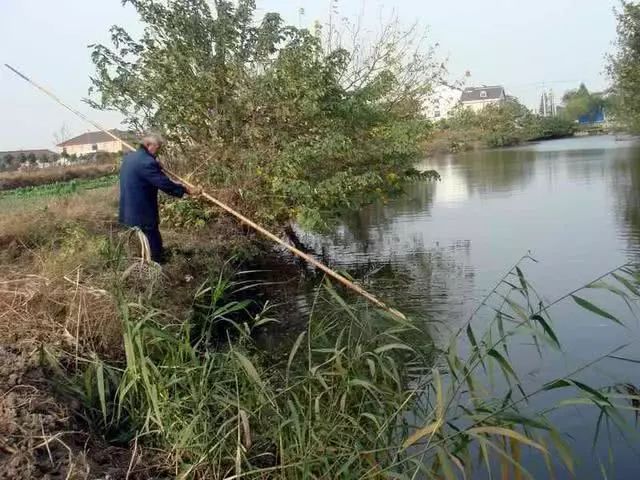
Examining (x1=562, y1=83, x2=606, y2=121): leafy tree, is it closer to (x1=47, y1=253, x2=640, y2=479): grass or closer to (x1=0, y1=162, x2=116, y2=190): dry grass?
(x1=0, y1=162, x2=116, y2=190): dry grass

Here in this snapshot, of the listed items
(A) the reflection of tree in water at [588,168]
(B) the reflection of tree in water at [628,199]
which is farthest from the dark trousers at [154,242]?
(A) the reflection of tree in water at [588,168]

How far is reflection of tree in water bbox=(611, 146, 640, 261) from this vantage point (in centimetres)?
1324

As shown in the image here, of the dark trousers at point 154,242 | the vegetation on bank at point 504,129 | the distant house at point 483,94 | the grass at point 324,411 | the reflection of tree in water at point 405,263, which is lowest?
the reflection of tree in water at point 405,263

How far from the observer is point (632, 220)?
50.2 feet

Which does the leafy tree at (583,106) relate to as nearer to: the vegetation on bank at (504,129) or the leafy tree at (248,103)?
the vegetation on bank at (504,129)

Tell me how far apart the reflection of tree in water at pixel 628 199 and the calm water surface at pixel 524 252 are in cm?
4

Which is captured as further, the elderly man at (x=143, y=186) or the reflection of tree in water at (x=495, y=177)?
the reflection of tree in water at (x=495, y=177)

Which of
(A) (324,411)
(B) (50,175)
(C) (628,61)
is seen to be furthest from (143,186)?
(C) (628,61)

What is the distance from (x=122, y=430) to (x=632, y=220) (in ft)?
44.4

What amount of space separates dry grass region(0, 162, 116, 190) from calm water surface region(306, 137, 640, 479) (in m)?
15.6

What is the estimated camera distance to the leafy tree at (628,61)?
109 ft

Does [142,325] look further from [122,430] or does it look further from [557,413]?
[557,413]

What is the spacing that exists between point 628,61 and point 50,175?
2945 centimetres

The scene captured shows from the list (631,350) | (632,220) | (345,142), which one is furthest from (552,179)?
(631,350)
